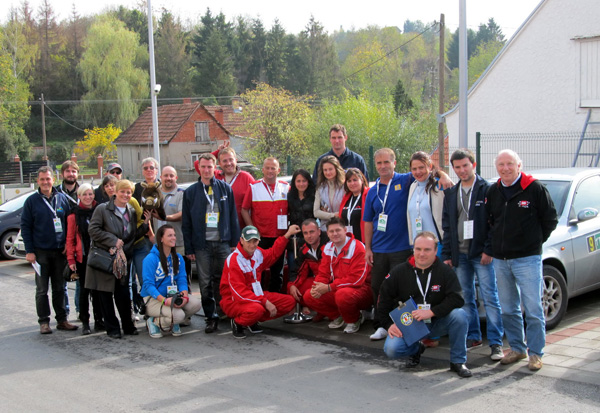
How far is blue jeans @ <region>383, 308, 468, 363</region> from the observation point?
5.88 m

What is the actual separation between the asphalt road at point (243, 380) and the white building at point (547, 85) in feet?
37.5

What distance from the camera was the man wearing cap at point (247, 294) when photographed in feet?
24.6

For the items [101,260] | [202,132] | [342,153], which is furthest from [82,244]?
[202,132]

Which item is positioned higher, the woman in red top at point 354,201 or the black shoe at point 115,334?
the woman in red top at point 354,201

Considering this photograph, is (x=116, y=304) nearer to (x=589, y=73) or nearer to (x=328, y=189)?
(x=328, y=189)

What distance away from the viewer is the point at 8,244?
14.7 metres

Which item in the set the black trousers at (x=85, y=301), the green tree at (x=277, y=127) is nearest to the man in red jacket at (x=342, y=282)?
the black trousers at (x=85, y=301)

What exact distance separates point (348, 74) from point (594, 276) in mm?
72242

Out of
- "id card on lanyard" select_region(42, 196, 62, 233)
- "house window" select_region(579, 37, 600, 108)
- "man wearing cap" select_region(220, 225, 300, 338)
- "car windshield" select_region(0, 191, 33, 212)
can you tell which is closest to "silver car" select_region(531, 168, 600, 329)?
"man wearing cap" select_region(220, 225, 300, 338)

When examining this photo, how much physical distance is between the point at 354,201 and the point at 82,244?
11.3ft

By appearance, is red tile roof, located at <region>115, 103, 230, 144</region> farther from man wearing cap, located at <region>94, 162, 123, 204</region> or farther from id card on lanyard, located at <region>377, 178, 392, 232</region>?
id card on lanyard, located at <region>377, 178, 392, 232</region>

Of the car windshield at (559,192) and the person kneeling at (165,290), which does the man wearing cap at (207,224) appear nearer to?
the person kneeling at (165,290)

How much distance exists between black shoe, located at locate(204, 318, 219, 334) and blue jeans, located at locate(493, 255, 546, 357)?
3495 millimetres

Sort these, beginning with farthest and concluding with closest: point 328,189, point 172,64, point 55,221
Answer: point 172,64, point 328,189, point 55,221
